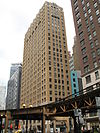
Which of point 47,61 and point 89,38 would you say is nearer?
point 89,38

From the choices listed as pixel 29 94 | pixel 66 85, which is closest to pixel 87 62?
pixel 66 85

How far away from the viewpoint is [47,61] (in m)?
90.8

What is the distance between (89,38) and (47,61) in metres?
40.4

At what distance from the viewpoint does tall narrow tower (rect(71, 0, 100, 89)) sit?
48406 millimetres

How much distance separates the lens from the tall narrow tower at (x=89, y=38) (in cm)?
4841

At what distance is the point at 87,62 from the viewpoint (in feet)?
171

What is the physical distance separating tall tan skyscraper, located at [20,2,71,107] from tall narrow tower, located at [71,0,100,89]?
3398 centimetres

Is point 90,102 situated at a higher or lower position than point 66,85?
lower

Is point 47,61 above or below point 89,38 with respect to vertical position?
above

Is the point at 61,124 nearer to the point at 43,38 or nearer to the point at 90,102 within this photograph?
the point at 43,38

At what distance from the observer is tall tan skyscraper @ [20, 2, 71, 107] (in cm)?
8675

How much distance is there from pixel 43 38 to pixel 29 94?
3673 centimetres

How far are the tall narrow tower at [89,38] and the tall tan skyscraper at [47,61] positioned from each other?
111 feet

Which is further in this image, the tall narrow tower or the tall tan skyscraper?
the tall tan skyscraper
